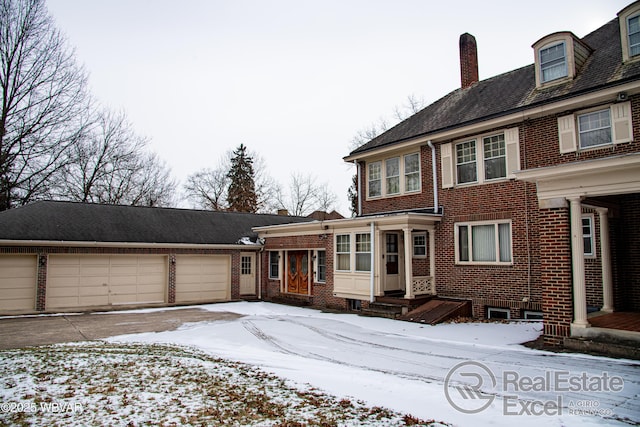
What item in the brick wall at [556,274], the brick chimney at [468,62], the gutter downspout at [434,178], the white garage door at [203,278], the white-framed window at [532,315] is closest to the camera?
the brick wall at [556,274]

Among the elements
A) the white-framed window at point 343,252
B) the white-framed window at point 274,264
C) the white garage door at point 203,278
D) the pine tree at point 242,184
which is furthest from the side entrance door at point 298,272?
the pine tree at point 242,184

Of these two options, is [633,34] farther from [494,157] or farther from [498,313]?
[498,313]

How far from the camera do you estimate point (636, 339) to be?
25.4ft

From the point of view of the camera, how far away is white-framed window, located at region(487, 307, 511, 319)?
12.6 metres

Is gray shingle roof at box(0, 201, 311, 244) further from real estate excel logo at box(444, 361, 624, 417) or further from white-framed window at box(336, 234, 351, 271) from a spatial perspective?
real estate excel logo at box(444, 361, 624, 417)

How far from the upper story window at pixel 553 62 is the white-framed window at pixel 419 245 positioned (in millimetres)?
6263

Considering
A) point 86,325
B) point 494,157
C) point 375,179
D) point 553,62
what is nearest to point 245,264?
point 375,179

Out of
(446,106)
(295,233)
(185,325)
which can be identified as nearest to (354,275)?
(295,233)

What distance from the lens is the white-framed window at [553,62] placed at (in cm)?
1281

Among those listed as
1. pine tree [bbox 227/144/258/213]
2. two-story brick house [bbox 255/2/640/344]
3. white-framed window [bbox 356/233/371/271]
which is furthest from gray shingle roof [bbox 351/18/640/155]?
pine tree [bbox 227/144/258/213]

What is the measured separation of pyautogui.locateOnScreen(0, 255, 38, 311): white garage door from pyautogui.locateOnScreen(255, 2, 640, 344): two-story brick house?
10.1 metres

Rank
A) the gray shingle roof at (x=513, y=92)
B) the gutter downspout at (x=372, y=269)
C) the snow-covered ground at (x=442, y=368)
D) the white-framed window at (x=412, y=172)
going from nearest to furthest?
1. the snow-covered ground at (x=442, y=368)
2. the gray shingle roof at (x=513, y=92)
3. the gutter downspout at (x=372, y=269)
4. the white-framed window at (x=412, y=172)

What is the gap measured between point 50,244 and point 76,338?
683 cm

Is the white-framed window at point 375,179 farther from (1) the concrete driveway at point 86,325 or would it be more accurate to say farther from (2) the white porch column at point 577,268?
(2) the white porch column at point 577,268
